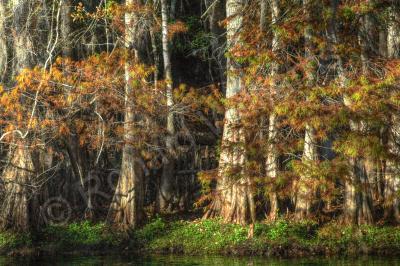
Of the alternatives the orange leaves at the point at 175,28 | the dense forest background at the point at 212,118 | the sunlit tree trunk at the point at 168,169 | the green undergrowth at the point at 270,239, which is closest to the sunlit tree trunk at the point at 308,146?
the dense forest background at the point at 212,118

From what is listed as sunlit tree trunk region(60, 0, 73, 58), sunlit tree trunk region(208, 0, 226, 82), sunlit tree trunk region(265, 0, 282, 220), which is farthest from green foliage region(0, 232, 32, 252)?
sunlit tree trunk region(208, 0, 226, 82)

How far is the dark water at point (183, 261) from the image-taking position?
1684 centimetres

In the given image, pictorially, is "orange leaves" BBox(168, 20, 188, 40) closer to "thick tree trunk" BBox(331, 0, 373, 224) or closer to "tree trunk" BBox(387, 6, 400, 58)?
"thick tree trunk" BBox(331, 0, 373, 224)

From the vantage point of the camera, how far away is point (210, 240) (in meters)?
19.6

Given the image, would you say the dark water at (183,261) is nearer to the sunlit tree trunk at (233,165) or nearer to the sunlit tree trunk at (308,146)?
the sunlit tree trunk at (308,146)

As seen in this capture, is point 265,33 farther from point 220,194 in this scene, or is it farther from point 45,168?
point 45,168

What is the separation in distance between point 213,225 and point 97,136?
4.31m

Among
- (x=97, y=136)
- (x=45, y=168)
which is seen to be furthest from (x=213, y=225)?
(x=45, y=168)

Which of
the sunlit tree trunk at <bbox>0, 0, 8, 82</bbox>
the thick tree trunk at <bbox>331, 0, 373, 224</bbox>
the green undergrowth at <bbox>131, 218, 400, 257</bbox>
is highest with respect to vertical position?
the sunlit tree trunk at <bbox>0, 0, 8, 82</bbox>

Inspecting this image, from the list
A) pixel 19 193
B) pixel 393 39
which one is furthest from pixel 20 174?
pixel 393 39

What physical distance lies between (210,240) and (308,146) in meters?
3.49

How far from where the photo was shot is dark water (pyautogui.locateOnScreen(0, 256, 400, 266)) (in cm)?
1684

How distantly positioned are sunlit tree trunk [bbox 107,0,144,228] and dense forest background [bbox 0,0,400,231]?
41 millimetres

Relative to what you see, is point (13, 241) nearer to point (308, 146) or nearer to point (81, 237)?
point (81, 237)
